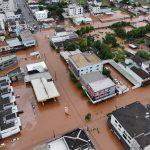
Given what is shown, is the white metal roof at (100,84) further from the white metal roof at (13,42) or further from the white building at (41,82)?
the white metal roof at (13,42)

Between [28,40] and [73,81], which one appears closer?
[73,81]

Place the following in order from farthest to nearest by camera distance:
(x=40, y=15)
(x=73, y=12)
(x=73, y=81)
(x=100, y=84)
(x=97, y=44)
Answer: (x=73, y=12)
(x=40, y=15)
(x=97, y=44)
(x=73, y=81)
(x=100, y=84)

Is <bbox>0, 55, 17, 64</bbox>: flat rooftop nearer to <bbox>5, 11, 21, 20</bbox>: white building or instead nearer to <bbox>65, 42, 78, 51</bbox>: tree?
<bbox>65, 42, 78, 51</bbox>: tree

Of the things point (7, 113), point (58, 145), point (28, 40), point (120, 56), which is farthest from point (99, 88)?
point (28, 40)

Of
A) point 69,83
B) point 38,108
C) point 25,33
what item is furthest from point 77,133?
point 25,33

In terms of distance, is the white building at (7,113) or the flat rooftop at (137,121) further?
the white building at (7,113)

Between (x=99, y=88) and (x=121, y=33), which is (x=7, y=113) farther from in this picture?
(x=121, y=33)

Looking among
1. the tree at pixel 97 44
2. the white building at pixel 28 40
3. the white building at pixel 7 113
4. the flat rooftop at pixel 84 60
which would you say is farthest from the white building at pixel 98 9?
the white building at pixel 7 113
